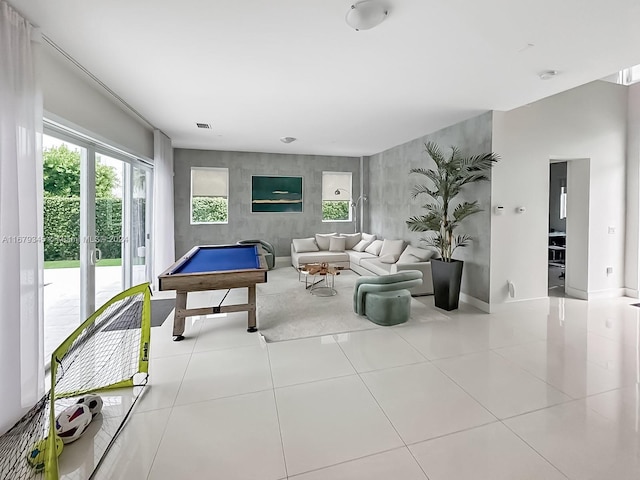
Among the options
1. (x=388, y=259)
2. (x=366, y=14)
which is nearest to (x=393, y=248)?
(x=388, y=259)

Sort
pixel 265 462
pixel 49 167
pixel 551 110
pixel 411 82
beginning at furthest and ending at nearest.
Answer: pixel 551 110
pixel 411 82
pixel 49 167
pixel 265 462

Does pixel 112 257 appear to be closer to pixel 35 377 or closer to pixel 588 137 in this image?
pixel 35 377

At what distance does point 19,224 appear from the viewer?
2117mm

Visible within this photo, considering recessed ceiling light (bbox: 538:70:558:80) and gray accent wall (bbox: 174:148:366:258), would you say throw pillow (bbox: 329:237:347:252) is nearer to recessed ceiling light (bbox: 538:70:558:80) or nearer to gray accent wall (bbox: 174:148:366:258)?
gray accent wall (bbox: 174:148:366:258)

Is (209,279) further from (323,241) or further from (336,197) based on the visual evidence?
(336,197)

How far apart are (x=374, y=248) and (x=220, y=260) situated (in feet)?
12.8

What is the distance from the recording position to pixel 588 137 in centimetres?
484

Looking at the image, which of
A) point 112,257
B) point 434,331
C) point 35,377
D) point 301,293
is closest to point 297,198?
point 301,293

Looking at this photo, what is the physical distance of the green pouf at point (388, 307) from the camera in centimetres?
385

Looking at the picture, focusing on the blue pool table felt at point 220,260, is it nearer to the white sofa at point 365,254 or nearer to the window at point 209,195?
the white sofa at point 365,254

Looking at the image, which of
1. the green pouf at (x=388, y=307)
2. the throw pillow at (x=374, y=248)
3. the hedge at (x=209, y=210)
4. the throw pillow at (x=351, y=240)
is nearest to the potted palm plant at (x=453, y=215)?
the green pouf at (x=388, y=307)

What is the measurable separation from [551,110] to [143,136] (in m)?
6.60

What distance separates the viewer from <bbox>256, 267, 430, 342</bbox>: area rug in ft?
12.3

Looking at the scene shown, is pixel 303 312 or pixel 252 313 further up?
pixel 252 313
